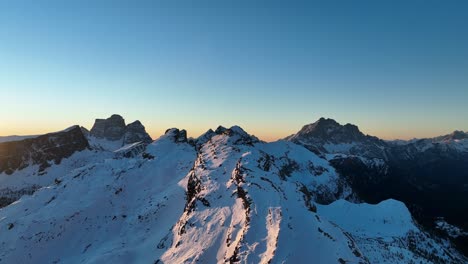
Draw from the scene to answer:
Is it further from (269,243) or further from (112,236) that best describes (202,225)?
(112,236)

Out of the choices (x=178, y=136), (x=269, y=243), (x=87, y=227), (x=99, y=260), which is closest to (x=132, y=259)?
(x=99, y=260)

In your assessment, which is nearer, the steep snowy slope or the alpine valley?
the alpine valley

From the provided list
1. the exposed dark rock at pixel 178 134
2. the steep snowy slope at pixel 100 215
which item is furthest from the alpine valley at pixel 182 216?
the exposed dark rock at pixel 178 134

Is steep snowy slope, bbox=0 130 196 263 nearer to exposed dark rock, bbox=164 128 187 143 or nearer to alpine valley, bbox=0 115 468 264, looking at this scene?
alpine valley, bbox=0 115 468 264

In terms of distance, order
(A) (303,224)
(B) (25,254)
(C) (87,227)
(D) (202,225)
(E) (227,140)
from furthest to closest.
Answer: (E) (227,140) → (C) (87,227) → (B) (25,254) → (D) (202,225) → (A) (303,224)

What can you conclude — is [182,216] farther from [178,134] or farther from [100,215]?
[178,134]

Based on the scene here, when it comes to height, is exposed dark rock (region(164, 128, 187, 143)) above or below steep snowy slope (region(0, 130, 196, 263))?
above

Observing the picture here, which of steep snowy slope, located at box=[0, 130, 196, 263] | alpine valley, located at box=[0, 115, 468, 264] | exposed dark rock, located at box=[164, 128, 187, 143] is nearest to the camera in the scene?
alpine valley, located at box=[0, 115, 468, 264]

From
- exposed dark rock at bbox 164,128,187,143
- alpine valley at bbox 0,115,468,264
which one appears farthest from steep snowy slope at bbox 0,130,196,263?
exposed dark rock at bbox 164,128,187,143

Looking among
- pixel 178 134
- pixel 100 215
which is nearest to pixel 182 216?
pixel 100 215

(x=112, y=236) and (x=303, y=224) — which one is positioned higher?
(x=303, y=224)

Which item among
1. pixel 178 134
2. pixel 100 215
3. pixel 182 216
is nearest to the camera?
pixel 182 216
